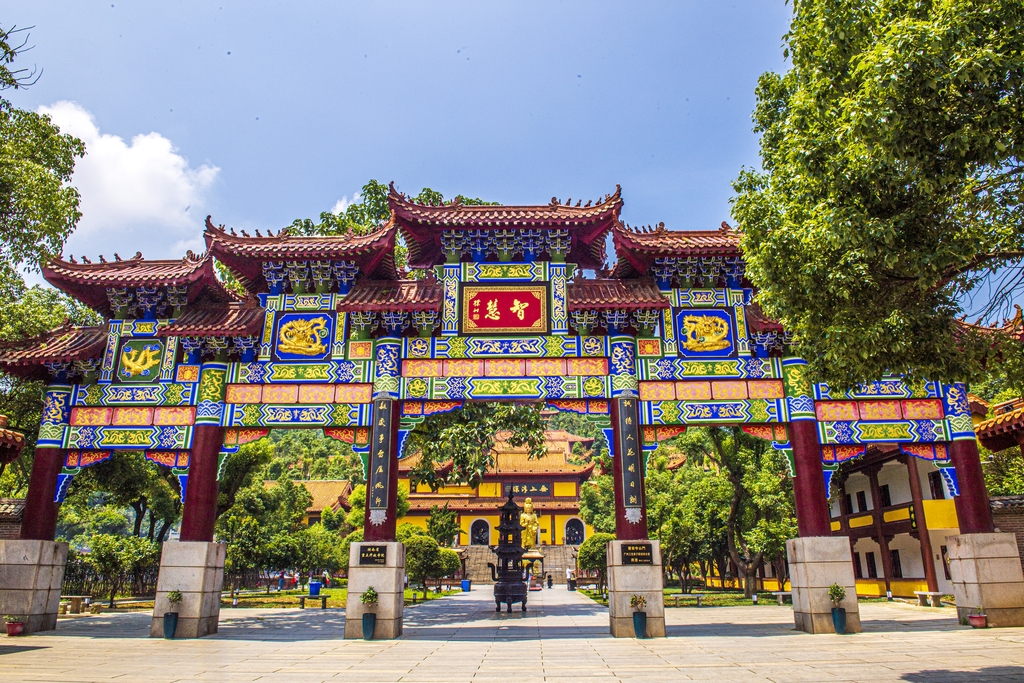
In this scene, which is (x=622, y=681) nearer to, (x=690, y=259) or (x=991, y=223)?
(x=991, y=223)

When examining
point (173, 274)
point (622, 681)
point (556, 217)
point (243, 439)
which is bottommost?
point (622, 681)

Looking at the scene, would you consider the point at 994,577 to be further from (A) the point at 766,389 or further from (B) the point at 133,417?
(B) the point at 133,417

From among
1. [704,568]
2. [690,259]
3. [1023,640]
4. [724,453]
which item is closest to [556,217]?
[690,259]

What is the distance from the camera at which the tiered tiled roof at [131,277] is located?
13.8m

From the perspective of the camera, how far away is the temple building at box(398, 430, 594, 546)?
44.2m

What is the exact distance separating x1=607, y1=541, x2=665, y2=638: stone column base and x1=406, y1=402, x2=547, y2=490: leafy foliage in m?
4.88

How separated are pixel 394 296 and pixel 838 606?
419 inches

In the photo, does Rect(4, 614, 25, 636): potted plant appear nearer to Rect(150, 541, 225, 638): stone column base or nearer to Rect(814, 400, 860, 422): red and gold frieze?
Rect(150, 541, 225, 638): stone column base

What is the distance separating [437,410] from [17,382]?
12.6 metres

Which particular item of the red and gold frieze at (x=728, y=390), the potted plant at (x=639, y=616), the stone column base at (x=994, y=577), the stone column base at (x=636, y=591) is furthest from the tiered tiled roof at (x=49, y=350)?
the stone column base at (x=994, y=577)

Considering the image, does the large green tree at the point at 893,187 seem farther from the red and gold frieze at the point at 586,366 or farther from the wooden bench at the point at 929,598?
the wooden bench at the point at 929,598

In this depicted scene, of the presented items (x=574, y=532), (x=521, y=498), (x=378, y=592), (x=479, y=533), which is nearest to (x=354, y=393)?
(x=378, y=592)

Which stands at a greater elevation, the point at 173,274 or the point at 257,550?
the point at 173,274

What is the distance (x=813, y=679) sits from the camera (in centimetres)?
776
